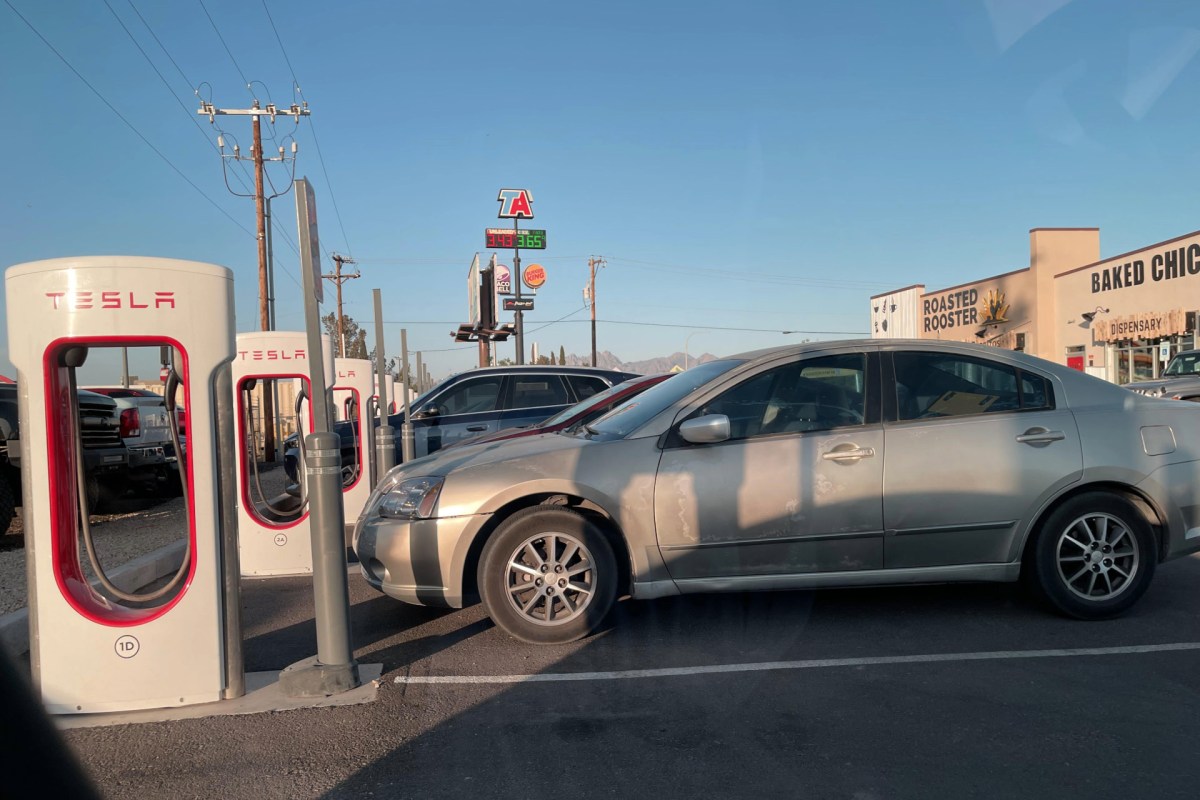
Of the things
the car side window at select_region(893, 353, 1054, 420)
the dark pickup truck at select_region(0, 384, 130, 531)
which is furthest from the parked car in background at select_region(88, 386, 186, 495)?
the car side window at select_region(893, 353, 1054, 420)

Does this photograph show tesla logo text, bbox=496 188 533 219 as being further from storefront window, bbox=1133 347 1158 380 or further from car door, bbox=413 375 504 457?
storefront window, bbox=1133 347 1158 380

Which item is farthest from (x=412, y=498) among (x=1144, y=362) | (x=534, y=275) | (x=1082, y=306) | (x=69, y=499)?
(x=1082, y=306)

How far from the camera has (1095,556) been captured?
16.9ft

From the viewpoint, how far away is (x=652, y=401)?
5.59 m

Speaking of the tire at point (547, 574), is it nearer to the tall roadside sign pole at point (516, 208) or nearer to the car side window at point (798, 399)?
the car side window at point (798, 399)

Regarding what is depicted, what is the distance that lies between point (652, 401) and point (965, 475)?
1.90m

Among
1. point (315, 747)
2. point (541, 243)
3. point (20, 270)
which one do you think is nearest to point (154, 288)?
point (20, 270)

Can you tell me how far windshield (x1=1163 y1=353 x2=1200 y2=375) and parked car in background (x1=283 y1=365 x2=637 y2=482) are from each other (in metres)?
14.1

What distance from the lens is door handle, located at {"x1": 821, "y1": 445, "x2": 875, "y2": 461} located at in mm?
5047

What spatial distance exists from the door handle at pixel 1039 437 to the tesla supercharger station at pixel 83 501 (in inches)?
172

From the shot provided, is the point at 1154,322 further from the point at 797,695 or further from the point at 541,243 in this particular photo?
the point at 797,695

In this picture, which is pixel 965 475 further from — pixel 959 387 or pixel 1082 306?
pixel 1082 306

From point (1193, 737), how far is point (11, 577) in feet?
25.0

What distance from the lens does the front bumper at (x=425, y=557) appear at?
15.9 ft
